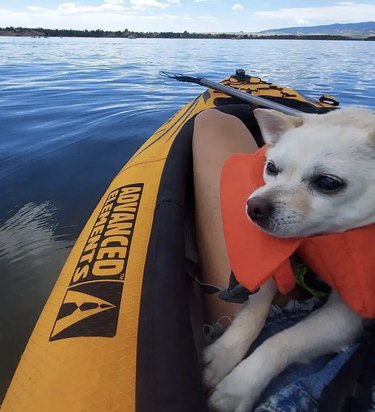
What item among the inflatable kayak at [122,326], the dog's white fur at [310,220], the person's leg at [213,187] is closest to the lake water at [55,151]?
the inflatable kayak at [122,326]

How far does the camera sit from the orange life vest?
5.57 feet

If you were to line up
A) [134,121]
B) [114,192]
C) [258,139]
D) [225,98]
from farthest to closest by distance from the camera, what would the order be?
1. [134,121]
2. [225,98]
3. [258,139]
4. [114,192]

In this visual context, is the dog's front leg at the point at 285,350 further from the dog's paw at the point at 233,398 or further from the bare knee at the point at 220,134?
the bare knee at the point at 220,134

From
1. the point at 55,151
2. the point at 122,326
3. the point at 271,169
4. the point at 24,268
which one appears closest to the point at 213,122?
the point at 271,169

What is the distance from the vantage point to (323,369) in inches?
65.1

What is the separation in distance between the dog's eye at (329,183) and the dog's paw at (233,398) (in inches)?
33.5

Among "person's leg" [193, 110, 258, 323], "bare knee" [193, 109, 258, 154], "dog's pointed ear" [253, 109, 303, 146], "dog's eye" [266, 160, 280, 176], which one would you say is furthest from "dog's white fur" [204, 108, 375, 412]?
"bare knee" [193, 109, 258, 154]

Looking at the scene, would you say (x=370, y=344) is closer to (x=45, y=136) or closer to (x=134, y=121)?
(x=45, y=136)

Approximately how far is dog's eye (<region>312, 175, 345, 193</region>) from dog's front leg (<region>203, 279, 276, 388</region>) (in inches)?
22.7

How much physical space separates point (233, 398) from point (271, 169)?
3.47 feet

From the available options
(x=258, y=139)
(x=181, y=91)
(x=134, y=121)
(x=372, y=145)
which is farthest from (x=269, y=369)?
(x=181, y=91)

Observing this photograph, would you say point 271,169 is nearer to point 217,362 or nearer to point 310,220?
point 310,220

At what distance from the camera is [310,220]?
5.70 feet

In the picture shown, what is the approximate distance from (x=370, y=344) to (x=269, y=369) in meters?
0.40
